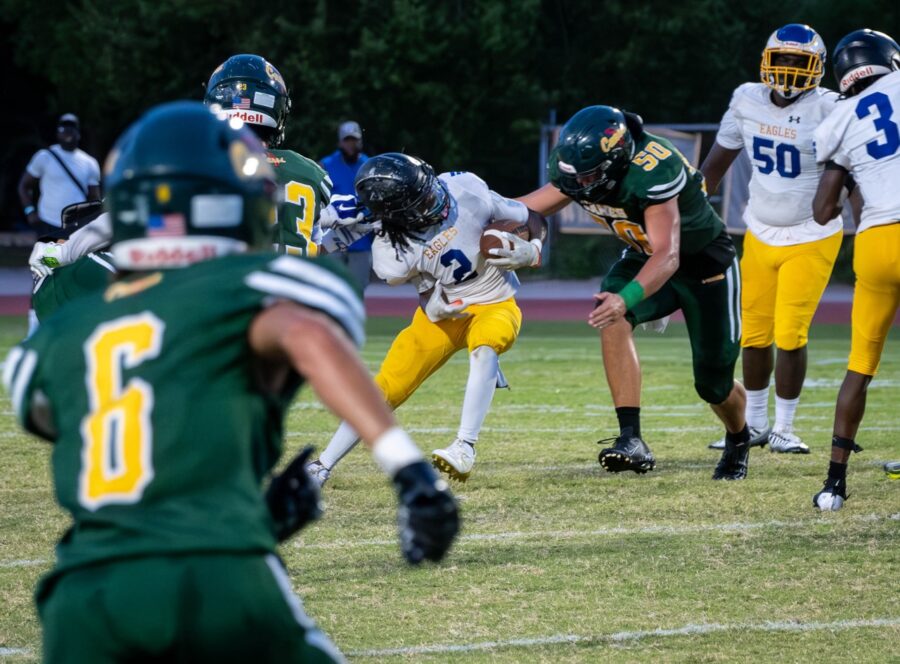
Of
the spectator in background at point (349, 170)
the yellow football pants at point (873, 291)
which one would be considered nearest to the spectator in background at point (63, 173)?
the spectator in background at point (349, 170)

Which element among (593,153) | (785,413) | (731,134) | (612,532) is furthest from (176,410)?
(731,134)

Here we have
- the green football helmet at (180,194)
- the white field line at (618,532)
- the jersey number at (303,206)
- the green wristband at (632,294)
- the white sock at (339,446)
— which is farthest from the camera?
the white sock at (339,446)

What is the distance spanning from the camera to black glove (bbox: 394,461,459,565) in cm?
207

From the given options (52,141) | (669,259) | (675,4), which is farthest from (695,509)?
(52,141)

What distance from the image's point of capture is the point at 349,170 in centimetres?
1243

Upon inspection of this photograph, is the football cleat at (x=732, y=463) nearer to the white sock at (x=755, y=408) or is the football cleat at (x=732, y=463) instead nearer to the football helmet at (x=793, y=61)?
the white sock at (x=755, y=408)

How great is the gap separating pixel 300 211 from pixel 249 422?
12.2 ft

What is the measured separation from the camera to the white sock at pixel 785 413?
7340mm

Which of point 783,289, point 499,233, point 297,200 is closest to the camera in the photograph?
point 297,200

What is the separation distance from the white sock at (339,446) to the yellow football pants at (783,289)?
7.95 feet

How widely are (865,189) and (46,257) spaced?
127 inches

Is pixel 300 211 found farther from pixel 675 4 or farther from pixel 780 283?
pixel 675 4

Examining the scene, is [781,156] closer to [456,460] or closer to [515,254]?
[515,254]

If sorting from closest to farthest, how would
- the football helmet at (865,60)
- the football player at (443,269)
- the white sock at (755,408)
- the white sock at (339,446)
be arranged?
the football helmet at (865,60)
the white sock at (339,446)
the football player at (443,269)
the white sock at (755,408)
